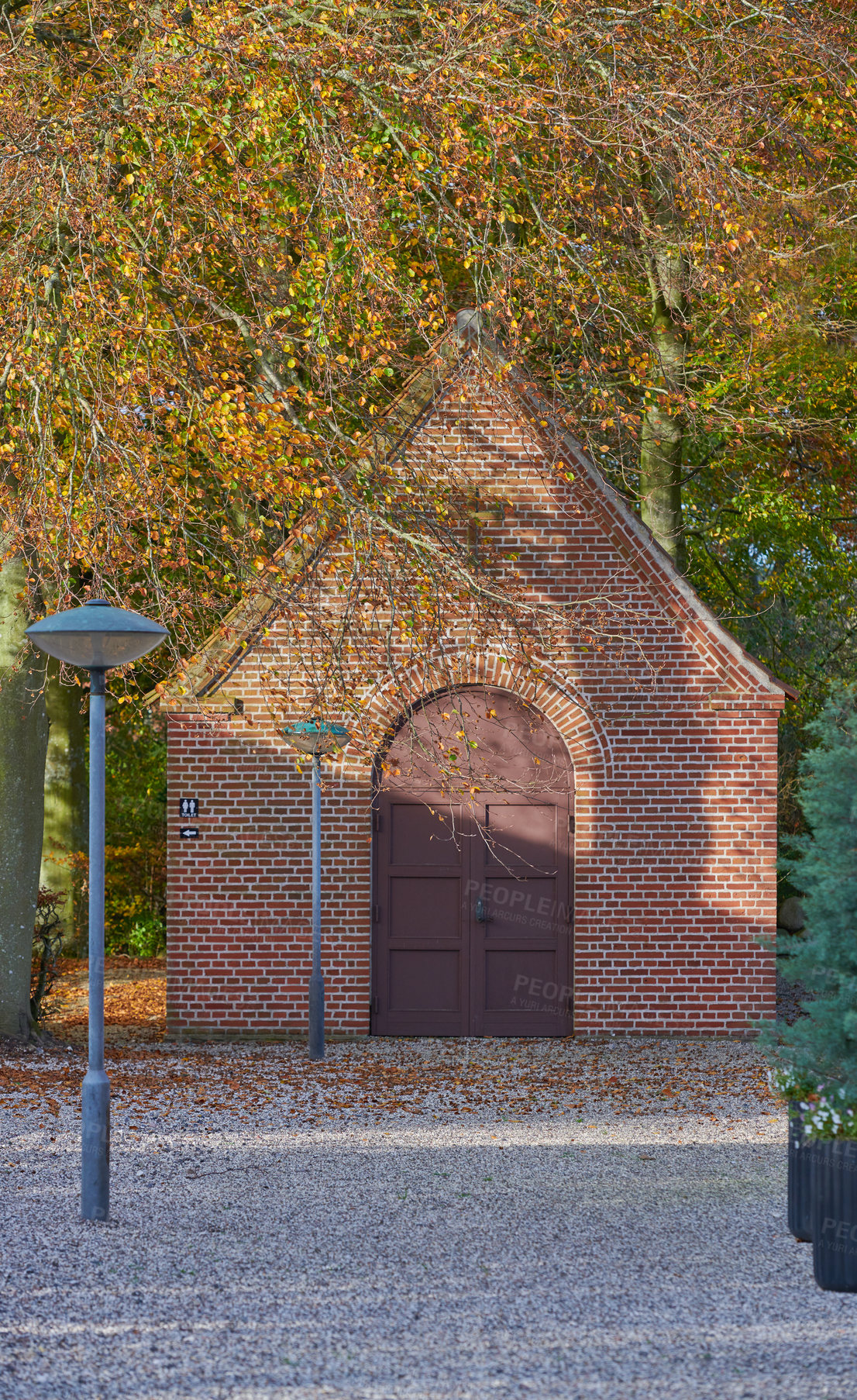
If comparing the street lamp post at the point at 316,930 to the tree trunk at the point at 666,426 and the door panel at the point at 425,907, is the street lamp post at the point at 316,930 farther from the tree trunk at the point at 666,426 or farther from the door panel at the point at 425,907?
the tree trunk at the point at 666,426

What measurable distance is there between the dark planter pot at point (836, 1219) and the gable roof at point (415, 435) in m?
6.54

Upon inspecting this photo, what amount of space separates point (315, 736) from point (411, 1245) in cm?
488

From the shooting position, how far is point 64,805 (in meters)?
19.0

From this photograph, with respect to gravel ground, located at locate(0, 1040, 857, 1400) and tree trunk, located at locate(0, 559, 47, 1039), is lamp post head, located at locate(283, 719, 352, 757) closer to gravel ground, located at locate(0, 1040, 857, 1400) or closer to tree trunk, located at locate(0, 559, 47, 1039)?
tree trunk, located at locate(0, 559, 47, 1039)

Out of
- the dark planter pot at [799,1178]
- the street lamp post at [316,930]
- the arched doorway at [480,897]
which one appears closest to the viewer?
the dark planter pot at [799,1178]

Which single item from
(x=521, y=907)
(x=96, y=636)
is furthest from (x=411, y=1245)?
(x=521, y=907)

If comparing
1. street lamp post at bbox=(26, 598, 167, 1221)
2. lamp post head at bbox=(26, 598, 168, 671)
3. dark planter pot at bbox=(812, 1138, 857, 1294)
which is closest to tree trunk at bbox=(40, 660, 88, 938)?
street lamp post at bbox=(26, 598, 167, 1221)

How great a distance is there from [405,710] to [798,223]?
234 inches

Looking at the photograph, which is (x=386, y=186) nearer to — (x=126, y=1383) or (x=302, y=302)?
(x=302, y=302)

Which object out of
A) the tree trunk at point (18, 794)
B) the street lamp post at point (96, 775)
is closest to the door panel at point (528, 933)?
the tree trunk at point (18, 794)

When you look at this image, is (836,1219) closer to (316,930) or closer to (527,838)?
(316,930)

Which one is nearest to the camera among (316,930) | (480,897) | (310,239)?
(310,239)

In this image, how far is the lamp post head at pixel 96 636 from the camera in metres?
6.57

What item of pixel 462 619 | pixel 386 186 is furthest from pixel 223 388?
pixel 462 619
